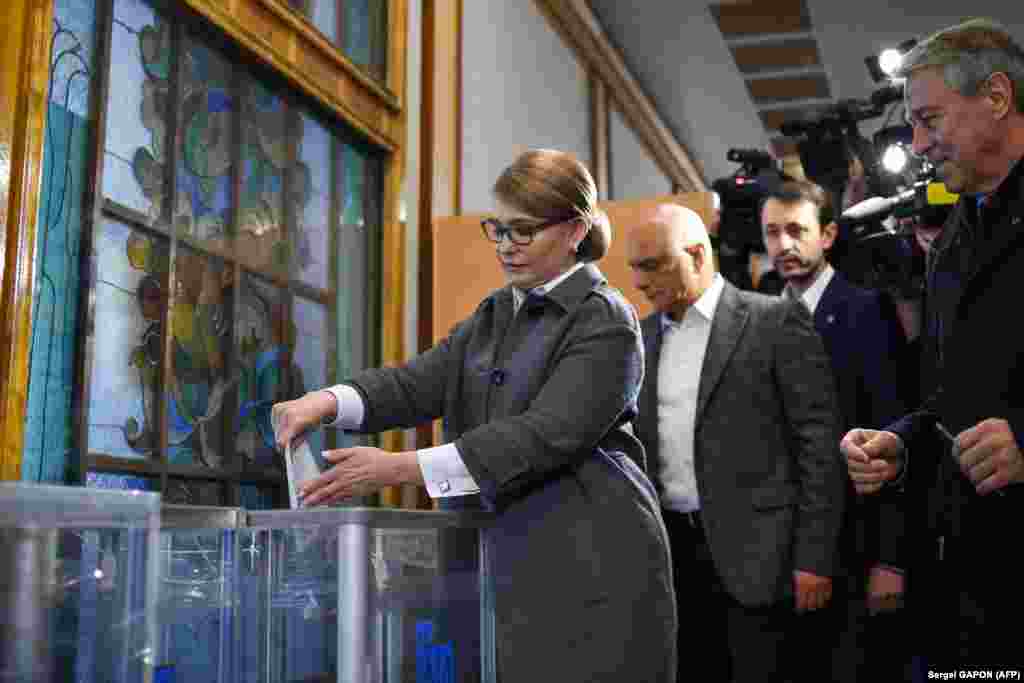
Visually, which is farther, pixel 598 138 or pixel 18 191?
pixel 598 138

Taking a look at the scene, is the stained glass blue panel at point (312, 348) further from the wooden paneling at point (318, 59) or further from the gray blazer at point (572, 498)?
the gray blazer at point (572, 498)

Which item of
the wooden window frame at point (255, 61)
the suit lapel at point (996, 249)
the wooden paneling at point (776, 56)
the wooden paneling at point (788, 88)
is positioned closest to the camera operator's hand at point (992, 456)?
the suit lapel at point (996, 249)

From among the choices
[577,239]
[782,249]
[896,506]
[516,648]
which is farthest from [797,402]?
[516,648]

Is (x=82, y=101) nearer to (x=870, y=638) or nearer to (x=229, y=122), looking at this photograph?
(x=229, y=122)

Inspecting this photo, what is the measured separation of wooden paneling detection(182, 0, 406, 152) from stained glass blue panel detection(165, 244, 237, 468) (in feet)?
1.71

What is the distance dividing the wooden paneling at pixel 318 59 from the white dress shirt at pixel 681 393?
1.09m

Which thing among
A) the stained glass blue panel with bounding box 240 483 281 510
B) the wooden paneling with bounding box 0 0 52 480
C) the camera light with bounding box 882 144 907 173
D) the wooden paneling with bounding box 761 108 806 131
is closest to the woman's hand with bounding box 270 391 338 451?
the wooden paneling with bounding box 0 0 52 480

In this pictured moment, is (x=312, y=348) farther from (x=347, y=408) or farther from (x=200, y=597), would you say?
(x=200, y=597)

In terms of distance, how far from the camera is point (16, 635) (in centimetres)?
91

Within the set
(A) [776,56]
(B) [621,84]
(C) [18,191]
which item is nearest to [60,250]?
(C) [18,191]

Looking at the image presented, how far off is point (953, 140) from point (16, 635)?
117cm

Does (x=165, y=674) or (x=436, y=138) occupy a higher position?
(x=436, y=138)

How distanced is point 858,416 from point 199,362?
52.2 inches

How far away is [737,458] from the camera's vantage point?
6.93ft
